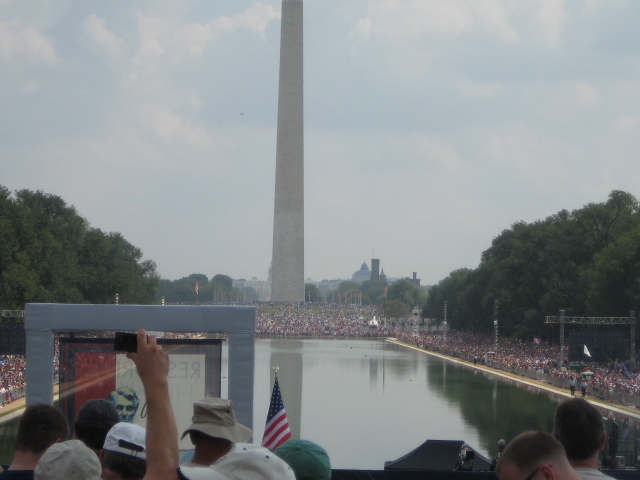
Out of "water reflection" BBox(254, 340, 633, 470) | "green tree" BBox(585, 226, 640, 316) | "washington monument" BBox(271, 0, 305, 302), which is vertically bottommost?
"water reflection" BBox(254, 340, 633, 470)

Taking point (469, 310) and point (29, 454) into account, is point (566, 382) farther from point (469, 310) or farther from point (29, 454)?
point (469, 310)

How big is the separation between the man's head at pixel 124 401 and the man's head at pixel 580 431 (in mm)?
5085

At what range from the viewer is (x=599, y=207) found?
211 ft

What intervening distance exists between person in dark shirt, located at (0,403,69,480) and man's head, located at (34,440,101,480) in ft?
2.37

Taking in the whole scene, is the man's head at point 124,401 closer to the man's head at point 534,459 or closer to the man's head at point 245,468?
the man's head at point 245,468

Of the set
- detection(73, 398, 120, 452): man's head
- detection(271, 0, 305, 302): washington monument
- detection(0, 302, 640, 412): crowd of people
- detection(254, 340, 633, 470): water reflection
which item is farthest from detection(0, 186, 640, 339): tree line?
detection(73, 398, 120, 452): man's head

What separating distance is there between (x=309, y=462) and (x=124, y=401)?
503 centimetres

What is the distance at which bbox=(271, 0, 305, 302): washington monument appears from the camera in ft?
264

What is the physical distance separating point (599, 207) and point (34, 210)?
32691mm

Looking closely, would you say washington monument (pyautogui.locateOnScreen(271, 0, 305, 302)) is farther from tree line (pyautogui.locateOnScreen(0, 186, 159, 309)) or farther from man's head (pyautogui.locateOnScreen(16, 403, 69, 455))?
man's head (pyautogui.locateOnScreen(16, 403, 69, 455))

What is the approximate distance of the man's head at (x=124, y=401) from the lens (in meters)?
8.79

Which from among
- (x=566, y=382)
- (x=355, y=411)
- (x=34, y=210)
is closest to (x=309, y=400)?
(x=355, y=411)

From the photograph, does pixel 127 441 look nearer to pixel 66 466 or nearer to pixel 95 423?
pixel 66 466

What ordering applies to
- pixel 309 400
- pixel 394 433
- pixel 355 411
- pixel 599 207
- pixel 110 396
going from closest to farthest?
pixel 110 396 < pixel 394 433 < pixel 355 411 < pixel 309 400 < pixel 599 207
